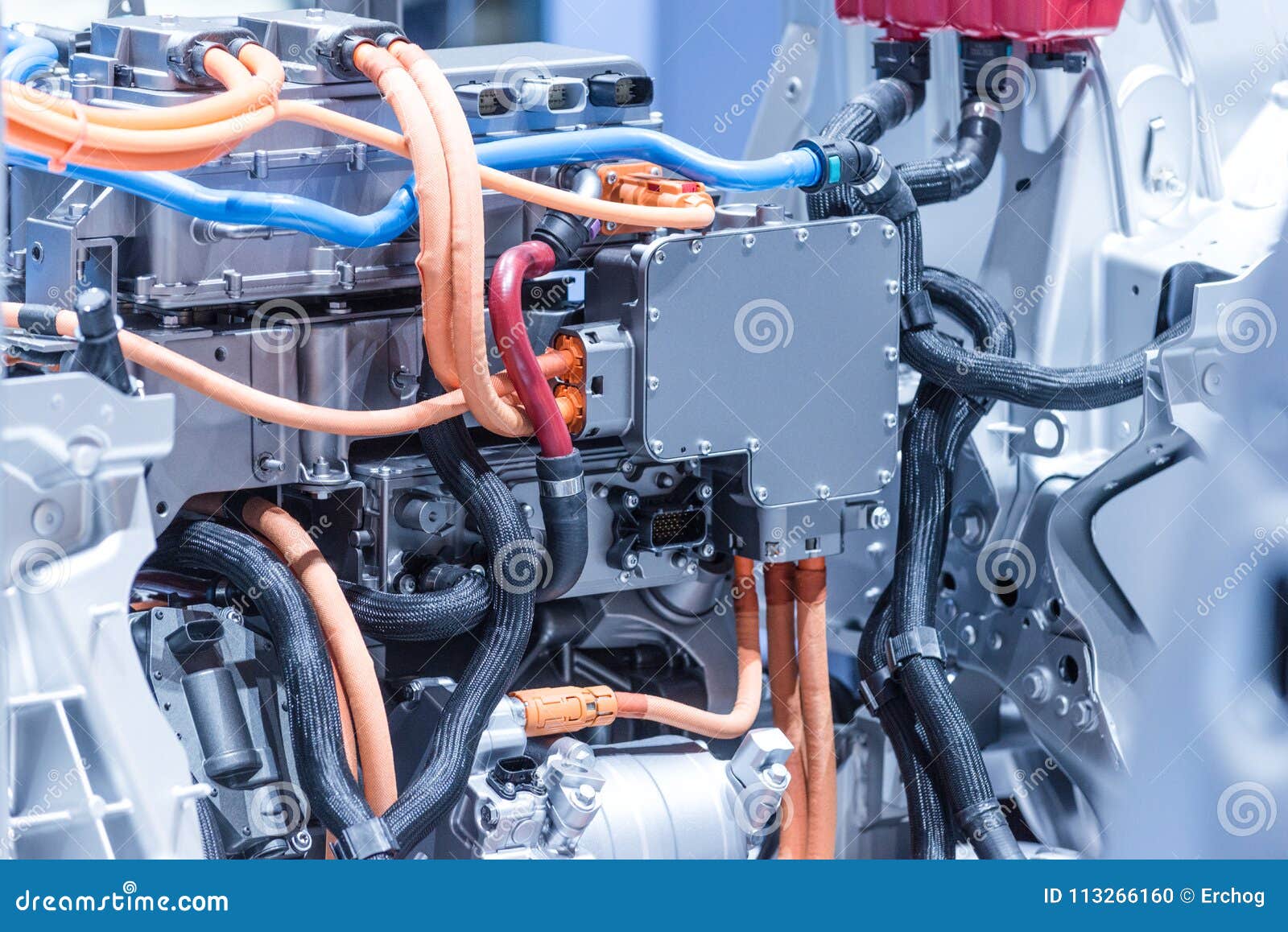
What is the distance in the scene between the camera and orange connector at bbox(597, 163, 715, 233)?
2791mm

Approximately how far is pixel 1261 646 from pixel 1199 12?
3.59 ft

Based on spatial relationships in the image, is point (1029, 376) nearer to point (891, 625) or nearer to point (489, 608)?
point (891, 625)

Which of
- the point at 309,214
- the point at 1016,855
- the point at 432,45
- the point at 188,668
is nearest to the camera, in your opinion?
the point at 309,214

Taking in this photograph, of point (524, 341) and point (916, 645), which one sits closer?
point (524, 341)

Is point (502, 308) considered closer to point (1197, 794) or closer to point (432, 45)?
point (1197, 794)

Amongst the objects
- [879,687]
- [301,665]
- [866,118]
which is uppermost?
[866,118]

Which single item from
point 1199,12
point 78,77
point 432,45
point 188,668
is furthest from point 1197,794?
point 432,45

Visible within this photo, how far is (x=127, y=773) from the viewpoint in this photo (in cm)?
218

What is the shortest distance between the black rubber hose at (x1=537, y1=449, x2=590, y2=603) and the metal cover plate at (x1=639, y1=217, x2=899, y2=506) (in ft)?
0.44

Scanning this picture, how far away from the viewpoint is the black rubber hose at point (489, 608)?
2.72 m

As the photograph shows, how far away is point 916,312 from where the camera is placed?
3086mm

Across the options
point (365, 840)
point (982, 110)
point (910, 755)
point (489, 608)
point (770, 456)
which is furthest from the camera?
point (982, 110)

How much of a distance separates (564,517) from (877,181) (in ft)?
2.49

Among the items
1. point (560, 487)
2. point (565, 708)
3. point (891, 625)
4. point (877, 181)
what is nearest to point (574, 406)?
point (560, 487)
